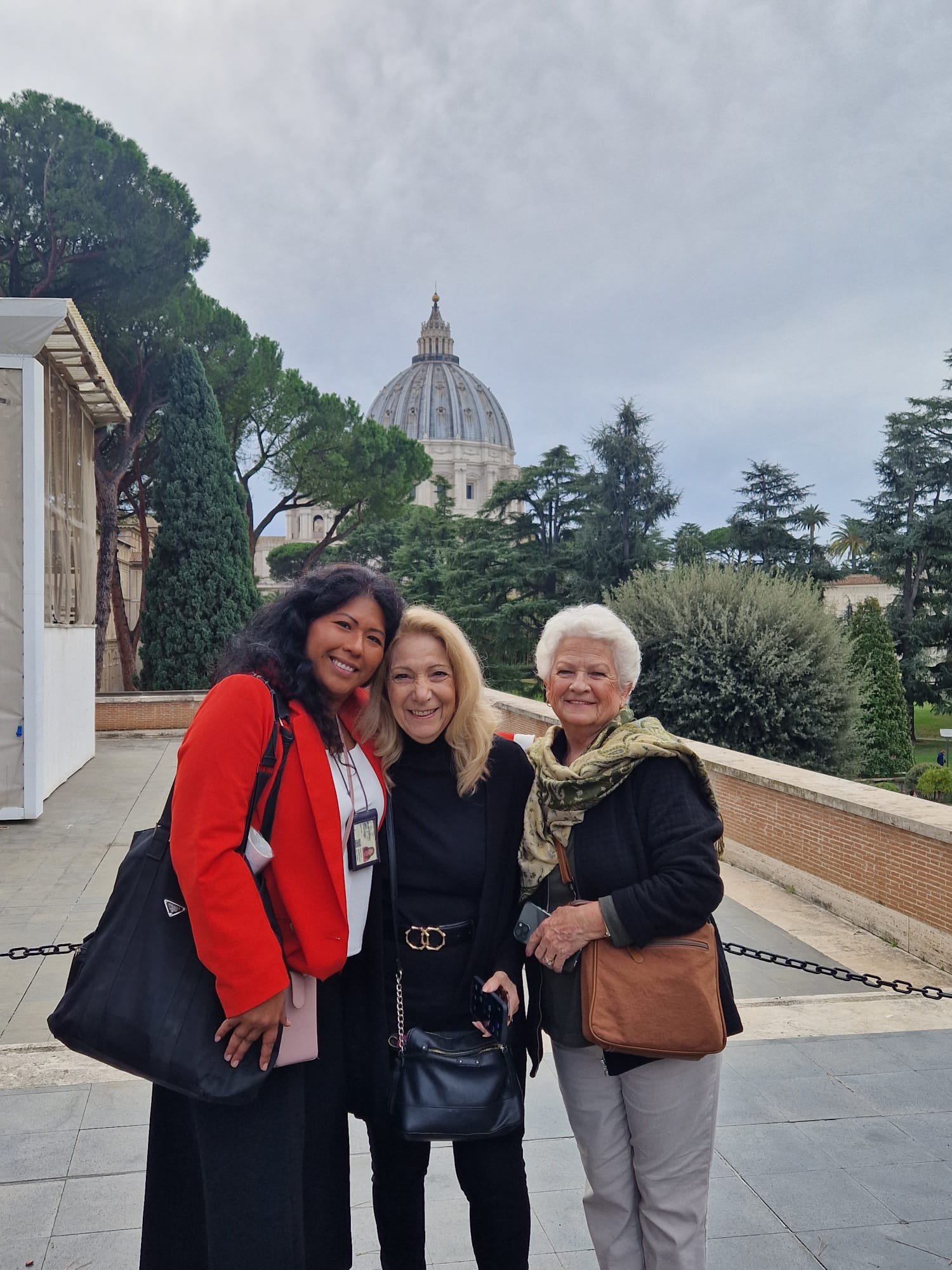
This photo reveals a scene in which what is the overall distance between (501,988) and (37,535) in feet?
23.4

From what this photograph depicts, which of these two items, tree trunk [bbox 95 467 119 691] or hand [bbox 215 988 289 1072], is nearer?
hand [bbox 215 988 289 1072]

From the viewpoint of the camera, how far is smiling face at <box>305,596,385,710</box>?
2.00 meters

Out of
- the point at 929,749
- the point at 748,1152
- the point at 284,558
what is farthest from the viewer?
the point at 284,558

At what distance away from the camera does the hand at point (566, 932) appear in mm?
1888

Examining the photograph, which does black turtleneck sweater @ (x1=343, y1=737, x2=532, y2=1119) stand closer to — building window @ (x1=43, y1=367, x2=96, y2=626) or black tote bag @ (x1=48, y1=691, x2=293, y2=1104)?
black tote bag @ (x1=48, y1=691, x2=293, y2=1104)

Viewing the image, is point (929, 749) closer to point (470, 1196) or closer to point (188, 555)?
point (188, 555)

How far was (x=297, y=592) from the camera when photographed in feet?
6.74

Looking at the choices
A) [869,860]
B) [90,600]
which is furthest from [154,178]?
[869,860]

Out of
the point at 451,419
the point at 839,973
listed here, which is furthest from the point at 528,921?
the point at 451,419

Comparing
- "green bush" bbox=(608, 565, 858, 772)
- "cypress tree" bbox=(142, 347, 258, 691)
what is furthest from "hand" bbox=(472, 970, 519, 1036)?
"cypress tree" bbox=(142, 347, 258, 691)

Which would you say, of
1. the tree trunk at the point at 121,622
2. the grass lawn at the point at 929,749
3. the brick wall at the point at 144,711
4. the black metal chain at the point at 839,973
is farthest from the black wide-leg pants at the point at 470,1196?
the grass lawn at the point at 929,749

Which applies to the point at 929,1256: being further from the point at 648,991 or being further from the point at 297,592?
the point at 297,592

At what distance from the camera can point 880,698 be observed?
55.2ft

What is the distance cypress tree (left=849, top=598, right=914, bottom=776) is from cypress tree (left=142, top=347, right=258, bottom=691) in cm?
1098
